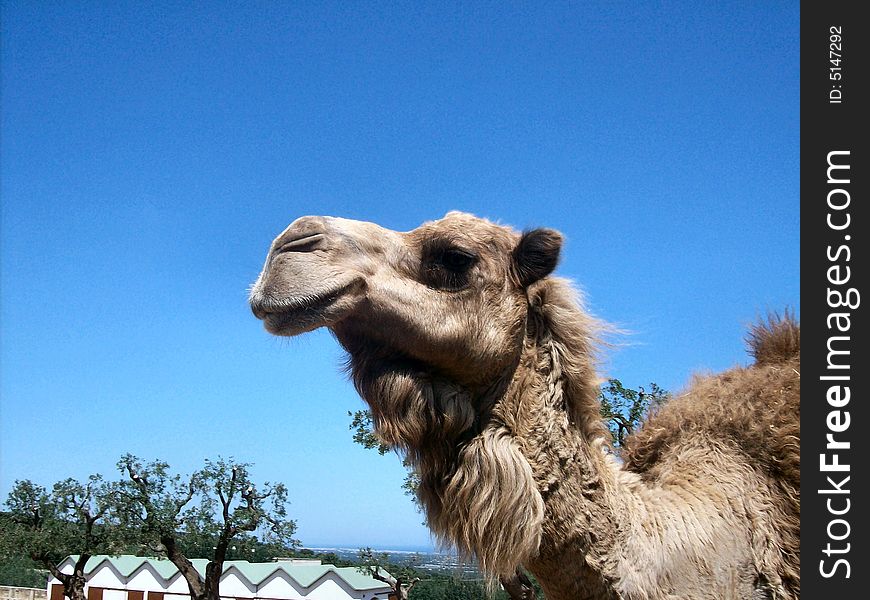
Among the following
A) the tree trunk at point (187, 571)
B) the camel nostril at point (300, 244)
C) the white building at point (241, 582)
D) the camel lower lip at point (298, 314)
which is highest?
the camel nostril at point (300, 244)

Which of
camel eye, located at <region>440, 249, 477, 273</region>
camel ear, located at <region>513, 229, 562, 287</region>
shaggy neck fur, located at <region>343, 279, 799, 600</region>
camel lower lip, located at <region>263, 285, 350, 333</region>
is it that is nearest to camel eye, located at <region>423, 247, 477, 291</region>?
camel eye, located at <region>440, 249, 477, 273</region>

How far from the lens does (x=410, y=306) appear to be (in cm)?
289

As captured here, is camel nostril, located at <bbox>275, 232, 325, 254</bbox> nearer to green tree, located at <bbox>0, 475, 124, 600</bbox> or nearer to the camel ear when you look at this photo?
the camel ear

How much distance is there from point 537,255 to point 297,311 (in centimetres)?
110

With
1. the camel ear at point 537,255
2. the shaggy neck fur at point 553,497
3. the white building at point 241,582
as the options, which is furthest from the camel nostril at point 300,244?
the white building at point 241,582

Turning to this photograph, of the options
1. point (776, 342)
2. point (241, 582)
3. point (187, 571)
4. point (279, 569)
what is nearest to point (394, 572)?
point (187, 571)

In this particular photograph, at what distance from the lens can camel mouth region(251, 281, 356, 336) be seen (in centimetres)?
263

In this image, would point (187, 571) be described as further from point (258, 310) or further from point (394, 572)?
point (258, 310)

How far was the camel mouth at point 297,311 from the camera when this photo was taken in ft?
8.64

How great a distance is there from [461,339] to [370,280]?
440 mm

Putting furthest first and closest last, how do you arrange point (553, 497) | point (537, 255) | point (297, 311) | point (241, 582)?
point (241, 582), point (537, 255), point (553, 497), point (297, 311)

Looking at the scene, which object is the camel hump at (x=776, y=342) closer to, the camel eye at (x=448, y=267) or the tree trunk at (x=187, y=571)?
the camel eye at (x=448, y=267)
